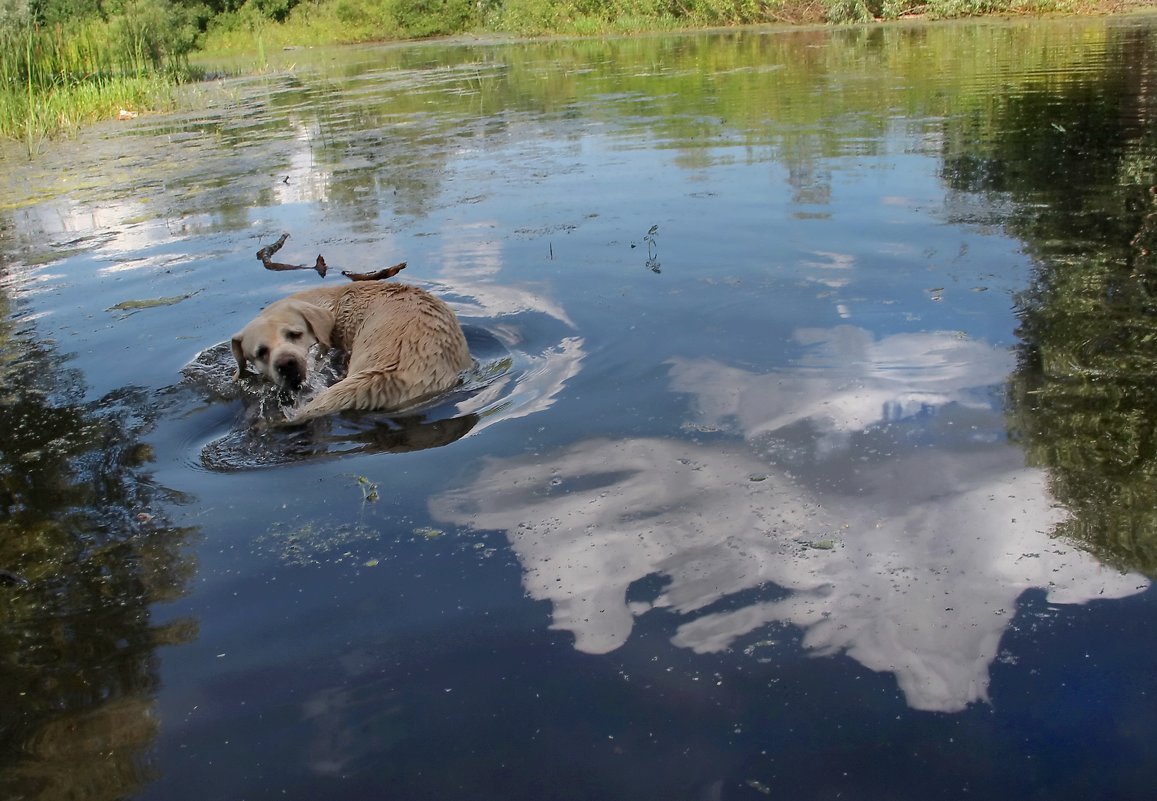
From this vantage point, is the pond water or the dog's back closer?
the pond water

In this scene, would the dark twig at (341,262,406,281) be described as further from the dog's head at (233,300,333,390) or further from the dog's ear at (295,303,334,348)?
the dog's head at (233,300,333,390)

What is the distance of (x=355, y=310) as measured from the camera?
668 cm

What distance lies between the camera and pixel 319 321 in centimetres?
662

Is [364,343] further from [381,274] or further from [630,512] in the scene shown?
[630,512]

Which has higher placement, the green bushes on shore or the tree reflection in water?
the green bushes on shore

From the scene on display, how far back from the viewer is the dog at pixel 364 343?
5.52 m

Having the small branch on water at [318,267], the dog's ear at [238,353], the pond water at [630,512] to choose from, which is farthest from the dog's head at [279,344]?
the small branch on water at [318,267]

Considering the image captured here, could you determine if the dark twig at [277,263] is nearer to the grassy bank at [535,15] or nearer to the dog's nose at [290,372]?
the dog's nose at [290,372]

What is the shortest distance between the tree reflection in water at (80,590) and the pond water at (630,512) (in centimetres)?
2

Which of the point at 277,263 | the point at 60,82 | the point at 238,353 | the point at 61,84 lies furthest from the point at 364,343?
the point at 60,82

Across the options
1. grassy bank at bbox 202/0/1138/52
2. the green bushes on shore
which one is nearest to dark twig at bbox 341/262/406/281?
the green bushes on shore

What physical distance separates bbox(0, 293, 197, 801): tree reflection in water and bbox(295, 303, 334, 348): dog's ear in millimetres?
1095

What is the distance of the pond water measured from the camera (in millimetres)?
A: 2949

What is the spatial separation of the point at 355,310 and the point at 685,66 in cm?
1950
